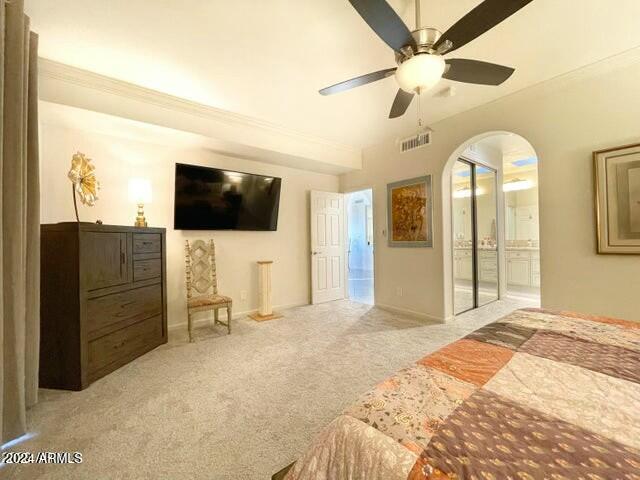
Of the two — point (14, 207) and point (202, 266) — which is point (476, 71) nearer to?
point (14, 207)

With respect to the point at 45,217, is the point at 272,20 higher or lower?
higher

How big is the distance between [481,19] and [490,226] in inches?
168

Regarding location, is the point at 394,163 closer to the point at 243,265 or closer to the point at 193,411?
the point at 243,265

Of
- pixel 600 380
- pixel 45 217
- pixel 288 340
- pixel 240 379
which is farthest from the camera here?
pixel 288 340

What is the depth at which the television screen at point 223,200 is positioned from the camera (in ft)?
10.9

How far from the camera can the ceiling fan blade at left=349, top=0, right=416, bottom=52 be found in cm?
118

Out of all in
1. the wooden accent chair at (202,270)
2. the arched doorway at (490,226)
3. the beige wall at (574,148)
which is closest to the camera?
the beige wall at (574,148)

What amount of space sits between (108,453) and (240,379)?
88 centimetres

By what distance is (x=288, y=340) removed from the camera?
9.68 feet

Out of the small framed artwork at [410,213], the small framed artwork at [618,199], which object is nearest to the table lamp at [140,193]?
the small framed artwork at [410,213]

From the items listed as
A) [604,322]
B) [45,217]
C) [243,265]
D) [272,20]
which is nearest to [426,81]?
[272,20]

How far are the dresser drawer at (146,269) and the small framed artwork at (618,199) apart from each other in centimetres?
429

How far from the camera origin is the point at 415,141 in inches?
146

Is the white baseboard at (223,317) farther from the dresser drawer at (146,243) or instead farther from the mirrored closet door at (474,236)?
the mirrored closet door at (474,236)
